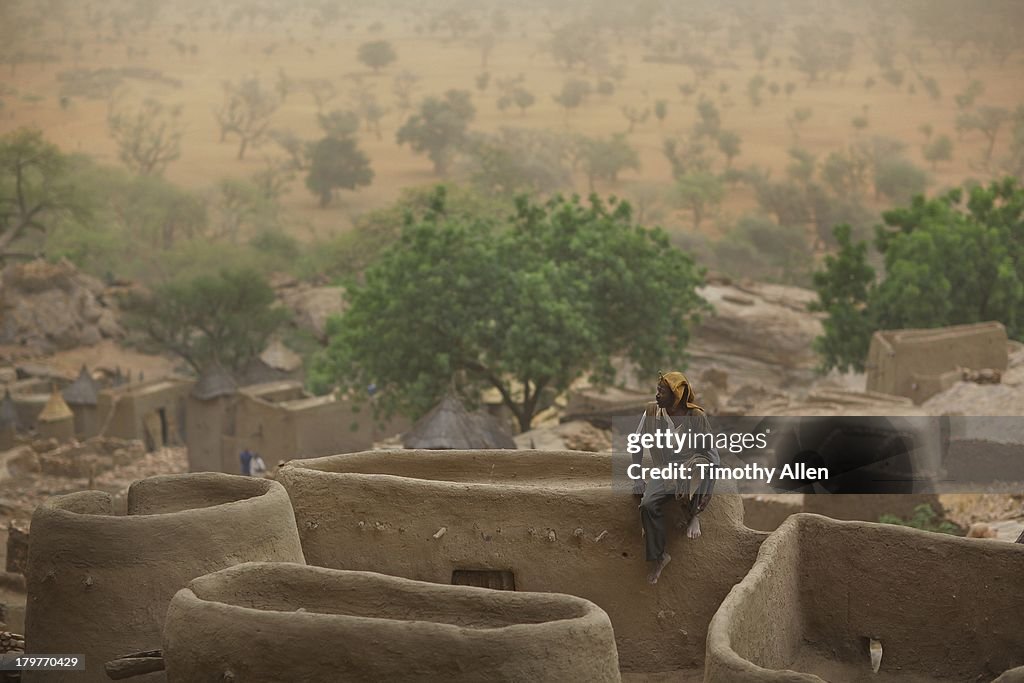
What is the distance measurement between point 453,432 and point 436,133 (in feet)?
208

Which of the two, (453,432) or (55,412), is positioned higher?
(453,432)

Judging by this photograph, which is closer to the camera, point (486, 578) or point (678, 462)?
point (678, 462)

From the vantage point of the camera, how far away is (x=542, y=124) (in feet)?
309

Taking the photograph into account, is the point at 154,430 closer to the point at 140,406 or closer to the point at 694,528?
the point at 140,406

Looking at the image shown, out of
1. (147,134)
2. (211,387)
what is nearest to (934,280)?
(211,387)

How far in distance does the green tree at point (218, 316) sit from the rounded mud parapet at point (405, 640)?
41.5m

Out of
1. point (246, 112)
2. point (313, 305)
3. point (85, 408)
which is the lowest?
point (85, 408)

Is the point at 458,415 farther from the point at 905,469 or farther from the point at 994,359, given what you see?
the point at 994,359

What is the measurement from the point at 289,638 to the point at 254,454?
25.9 m

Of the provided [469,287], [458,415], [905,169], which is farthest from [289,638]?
[905,169]

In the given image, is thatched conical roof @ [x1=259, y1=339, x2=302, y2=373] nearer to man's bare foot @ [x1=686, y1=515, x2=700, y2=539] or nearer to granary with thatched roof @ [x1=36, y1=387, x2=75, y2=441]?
granary with thatched roof @ [x1=36, y1=387, x2=75, y2=441]

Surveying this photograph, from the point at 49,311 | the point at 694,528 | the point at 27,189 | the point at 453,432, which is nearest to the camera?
the point at 694,528

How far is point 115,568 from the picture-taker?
963 centimetres

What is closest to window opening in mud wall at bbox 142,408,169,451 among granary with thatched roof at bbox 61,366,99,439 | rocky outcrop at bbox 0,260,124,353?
granary with thatched roof at bbox 61,366,99,439
